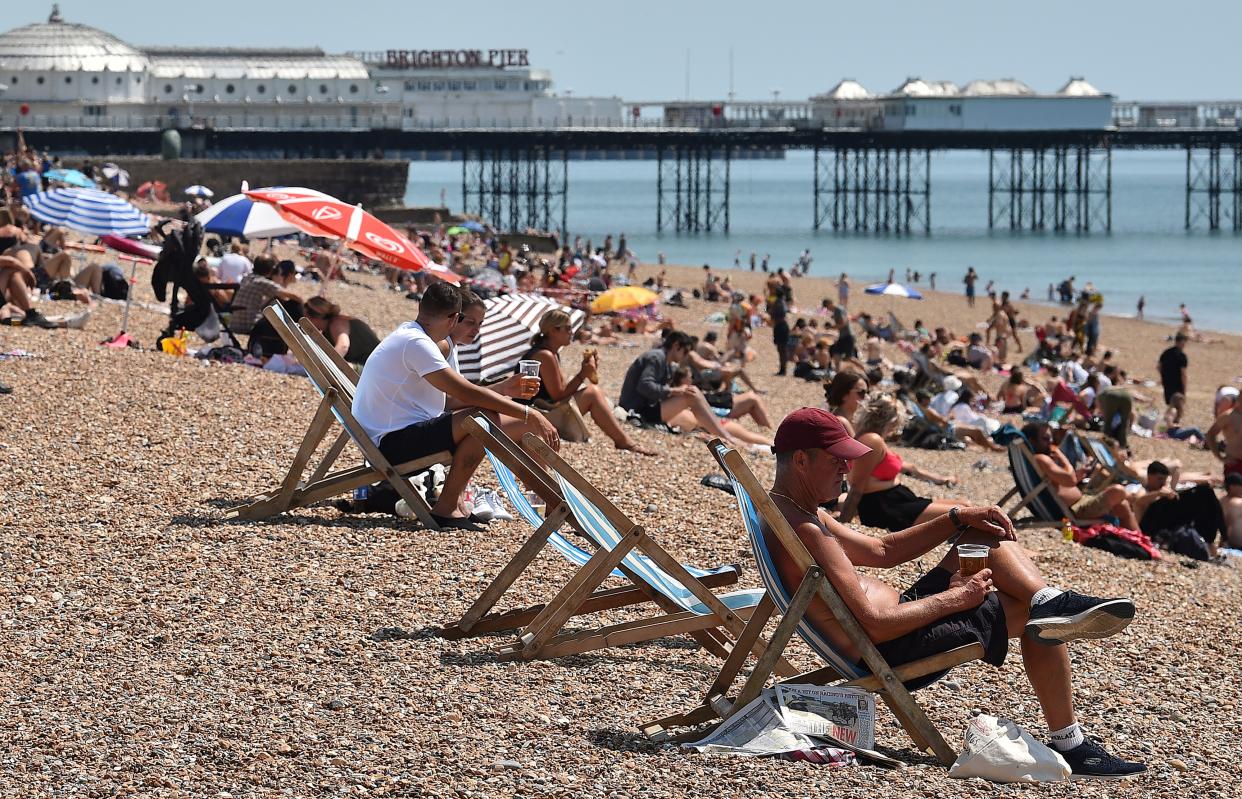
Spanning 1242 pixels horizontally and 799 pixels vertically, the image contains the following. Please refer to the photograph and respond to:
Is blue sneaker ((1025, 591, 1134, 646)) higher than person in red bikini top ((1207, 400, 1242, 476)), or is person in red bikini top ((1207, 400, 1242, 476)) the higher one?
blue sneaker ((1025, 591, 1134, 646))

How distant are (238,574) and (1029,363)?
17063 mm

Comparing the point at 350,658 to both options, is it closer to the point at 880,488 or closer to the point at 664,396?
the point at 880,488

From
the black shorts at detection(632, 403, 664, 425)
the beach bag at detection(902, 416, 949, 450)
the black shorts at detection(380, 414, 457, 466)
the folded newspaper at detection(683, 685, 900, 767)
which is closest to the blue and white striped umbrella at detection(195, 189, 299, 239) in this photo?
the black shorts at detection(632, 403, 664, 425)

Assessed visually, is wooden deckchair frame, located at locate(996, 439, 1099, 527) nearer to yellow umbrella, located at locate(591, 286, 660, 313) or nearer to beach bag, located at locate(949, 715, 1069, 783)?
beach bag, located at locate(949, 715, 1069, 783)

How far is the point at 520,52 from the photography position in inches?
2901

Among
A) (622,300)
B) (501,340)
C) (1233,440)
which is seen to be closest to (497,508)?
(501,340)

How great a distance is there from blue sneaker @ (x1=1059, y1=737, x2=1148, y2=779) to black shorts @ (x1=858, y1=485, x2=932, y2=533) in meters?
2.92

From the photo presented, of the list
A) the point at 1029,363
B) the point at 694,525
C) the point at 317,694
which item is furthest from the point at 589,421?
the point at 1029,363

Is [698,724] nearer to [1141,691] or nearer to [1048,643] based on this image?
[1048,643]

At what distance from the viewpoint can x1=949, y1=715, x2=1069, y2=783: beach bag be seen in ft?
12.1

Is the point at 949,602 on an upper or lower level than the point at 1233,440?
upper

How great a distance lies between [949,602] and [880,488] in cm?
311

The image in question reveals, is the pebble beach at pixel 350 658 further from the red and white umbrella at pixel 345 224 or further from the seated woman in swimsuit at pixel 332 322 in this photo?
the red and white umbrella at pixel 345 224

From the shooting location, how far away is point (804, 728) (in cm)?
376
